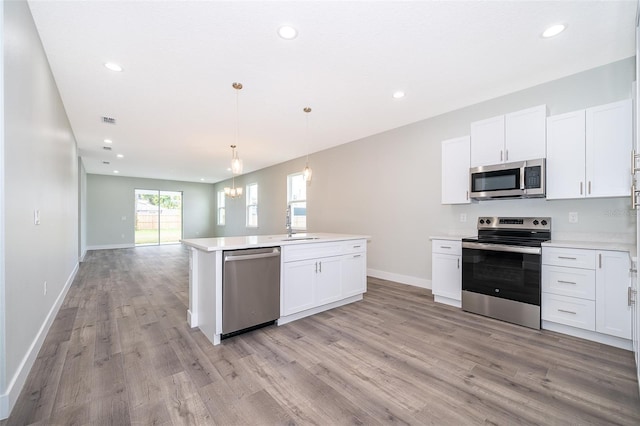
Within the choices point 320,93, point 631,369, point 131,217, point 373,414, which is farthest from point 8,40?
point 131,217

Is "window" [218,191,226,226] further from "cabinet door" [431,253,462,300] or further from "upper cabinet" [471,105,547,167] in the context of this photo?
"upper cabinet" [471,105,547,167]

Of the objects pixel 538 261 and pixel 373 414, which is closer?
pixel 373 414

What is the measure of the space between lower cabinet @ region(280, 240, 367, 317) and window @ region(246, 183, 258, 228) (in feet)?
19.3

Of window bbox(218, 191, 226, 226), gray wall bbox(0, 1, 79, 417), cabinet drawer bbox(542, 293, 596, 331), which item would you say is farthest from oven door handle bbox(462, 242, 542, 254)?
window bbox(218, 191, 226, 226)

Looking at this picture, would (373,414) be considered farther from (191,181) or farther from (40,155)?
(191,181)

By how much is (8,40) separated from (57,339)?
247 centimetres

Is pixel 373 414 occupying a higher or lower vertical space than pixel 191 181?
lower

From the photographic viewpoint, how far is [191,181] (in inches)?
443

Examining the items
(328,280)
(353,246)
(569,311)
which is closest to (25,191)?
(328,280)

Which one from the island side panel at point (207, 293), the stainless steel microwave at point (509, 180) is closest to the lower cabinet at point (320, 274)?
the island side panel at point (207, 293)

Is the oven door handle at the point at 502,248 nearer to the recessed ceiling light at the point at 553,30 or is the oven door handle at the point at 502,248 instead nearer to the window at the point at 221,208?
the recessed ceiling light at the point at 553,30

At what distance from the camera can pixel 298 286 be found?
3000mm

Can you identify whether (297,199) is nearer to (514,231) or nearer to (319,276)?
(319,276)

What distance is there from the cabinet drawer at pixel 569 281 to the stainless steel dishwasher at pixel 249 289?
2.74 metres
